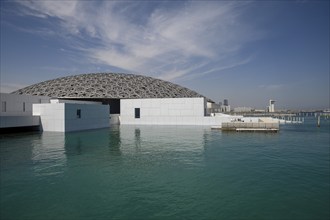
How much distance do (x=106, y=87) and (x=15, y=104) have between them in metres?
26.0

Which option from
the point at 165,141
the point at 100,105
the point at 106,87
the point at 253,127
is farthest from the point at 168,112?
the point at 165,141

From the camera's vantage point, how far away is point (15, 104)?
34.0 metres

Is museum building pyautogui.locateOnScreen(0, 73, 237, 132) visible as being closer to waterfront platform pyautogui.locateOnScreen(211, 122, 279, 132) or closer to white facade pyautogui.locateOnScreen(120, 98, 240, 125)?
white facade pyautogui.locateOnScreen(120, 98, 240, 125)

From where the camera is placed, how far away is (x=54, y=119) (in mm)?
34625

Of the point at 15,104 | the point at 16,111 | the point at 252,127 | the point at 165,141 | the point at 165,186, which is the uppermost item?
the point at 15,104

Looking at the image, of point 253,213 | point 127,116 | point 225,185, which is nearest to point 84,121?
point 127,116

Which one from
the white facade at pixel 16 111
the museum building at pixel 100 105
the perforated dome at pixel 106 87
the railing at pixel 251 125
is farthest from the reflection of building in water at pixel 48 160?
the perforated dome at pixel 106 87

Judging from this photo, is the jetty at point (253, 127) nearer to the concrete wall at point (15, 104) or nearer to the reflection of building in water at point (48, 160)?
the reflection of building in water at point (48, 160)

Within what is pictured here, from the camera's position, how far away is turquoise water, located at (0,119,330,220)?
26.7 ft

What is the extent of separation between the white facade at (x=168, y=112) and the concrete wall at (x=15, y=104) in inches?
723

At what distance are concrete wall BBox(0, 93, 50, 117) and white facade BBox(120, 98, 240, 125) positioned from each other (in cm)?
1836

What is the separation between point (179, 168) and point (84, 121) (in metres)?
28.0

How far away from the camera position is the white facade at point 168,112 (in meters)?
45.7

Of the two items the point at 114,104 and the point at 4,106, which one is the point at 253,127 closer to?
the point at 4,106
